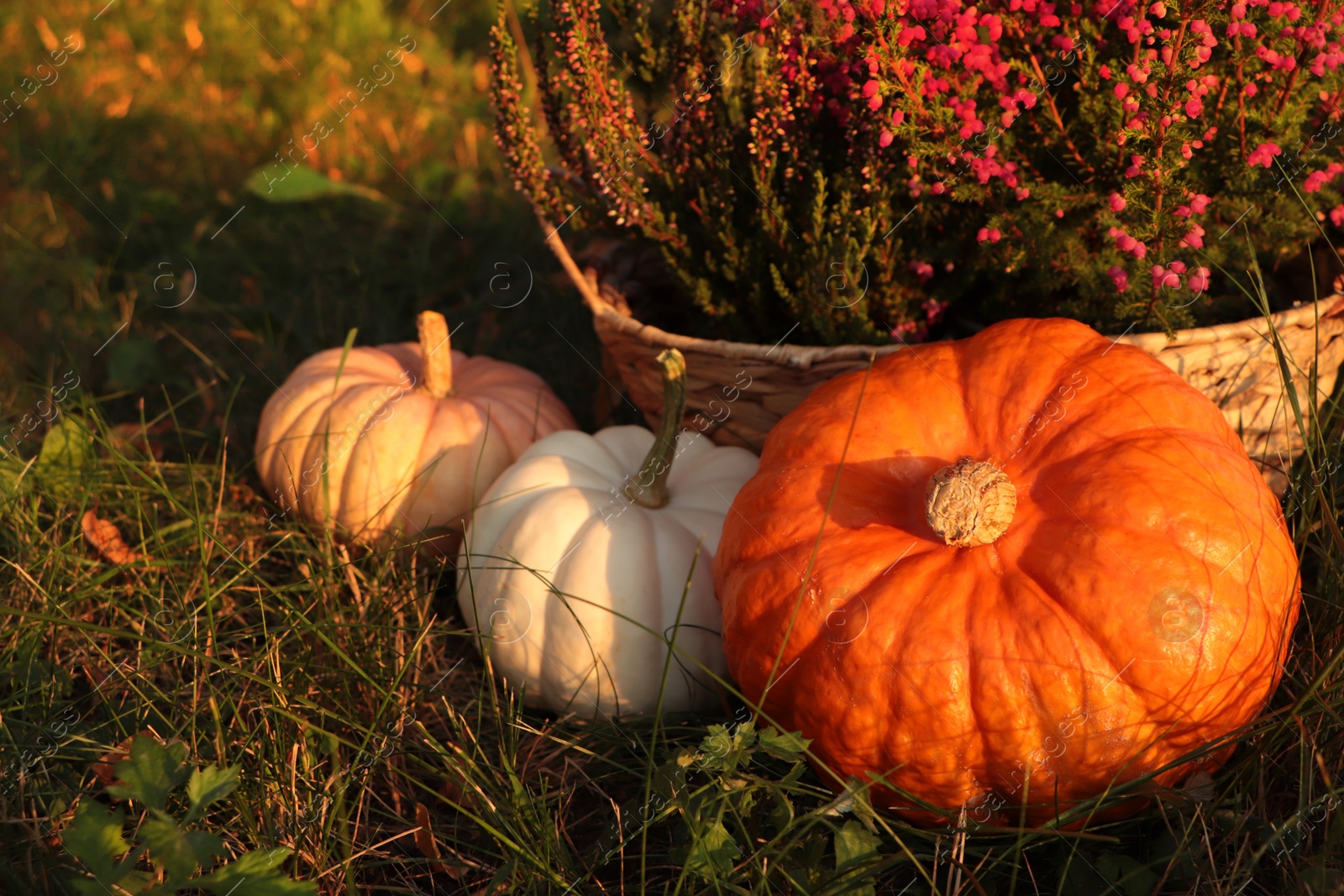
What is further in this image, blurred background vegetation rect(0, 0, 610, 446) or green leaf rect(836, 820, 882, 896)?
blurred background vegetation rect(0, 0, 610, 446)

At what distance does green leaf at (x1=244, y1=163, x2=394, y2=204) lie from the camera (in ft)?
11.8

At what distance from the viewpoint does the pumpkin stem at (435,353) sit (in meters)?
2.32

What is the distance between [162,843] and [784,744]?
0.79 meters

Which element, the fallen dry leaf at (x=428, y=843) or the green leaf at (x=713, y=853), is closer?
the green leaf at (x=713, y=853)

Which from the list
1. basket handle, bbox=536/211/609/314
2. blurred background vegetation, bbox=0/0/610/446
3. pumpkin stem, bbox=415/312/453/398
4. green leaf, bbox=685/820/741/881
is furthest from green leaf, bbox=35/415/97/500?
green leaf, bbox=685/820/741/881

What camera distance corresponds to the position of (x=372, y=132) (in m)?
4.16

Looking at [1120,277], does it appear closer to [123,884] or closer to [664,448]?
[664,448]

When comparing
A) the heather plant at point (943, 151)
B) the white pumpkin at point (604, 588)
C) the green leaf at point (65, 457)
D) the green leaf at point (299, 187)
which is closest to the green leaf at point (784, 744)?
the white pumpkin at point (604, 588)

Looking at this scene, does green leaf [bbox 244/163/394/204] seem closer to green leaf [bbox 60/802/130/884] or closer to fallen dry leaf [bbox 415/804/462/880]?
fallen dry leaf [bbox 415/804/462/880]

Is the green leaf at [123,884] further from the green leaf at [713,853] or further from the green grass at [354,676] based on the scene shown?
the green leaf at [713,853]

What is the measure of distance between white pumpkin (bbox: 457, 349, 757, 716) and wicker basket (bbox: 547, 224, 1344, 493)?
175mm

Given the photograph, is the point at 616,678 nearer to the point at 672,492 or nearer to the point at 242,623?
the point at 672,492

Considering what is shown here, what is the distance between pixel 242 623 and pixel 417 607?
354 millimetres

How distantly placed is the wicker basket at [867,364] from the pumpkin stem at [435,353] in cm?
32
